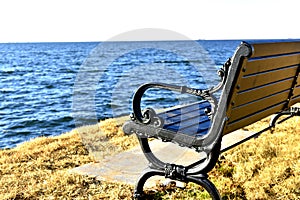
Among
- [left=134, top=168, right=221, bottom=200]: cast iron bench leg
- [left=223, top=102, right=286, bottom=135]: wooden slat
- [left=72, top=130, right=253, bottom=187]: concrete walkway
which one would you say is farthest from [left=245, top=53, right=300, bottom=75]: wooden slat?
[left=72, top=130, right=253, bottom=187]: concrete walkway

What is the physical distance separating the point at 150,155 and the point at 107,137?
9.72 feet

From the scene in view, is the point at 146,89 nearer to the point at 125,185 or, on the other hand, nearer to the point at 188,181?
the point at 188,181

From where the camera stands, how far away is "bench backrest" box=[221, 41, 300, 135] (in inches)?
102

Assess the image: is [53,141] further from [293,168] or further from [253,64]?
[253,64]

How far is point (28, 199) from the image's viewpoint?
143 inches

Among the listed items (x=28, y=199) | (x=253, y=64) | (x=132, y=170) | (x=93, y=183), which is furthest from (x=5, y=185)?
(x=253, y=64)

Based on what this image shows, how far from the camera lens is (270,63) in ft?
10.1

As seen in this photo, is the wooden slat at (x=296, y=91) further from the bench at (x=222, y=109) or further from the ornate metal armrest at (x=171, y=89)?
the ornate metal armrest at (x=171, y=89)

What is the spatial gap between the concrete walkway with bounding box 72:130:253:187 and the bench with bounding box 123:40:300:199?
2.03 ft

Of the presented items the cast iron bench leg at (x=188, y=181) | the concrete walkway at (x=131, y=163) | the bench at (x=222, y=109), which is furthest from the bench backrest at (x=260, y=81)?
the concrete walkway at (x=131, y=163)

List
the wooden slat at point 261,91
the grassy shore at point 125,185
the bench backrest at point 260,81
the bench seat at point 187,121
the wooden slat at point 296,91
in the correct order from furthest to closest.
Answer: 1. the wooden slat at point 296,91
2. the grassy shore at point 125,185
3. the bench seat at point 187,121
4. the wooden slat at point 261,91
5. the bench backrest at point 260,81

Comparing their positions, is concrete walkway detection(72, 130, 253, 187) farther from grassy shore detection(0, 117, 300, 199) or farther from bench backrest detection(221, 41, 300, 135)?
bench backrest detection(221, 41, 300, 135)

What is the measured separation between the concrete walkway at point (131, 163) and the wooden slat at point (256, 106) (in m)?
1.21

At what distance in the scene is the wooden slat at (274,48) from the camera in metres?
2.66
